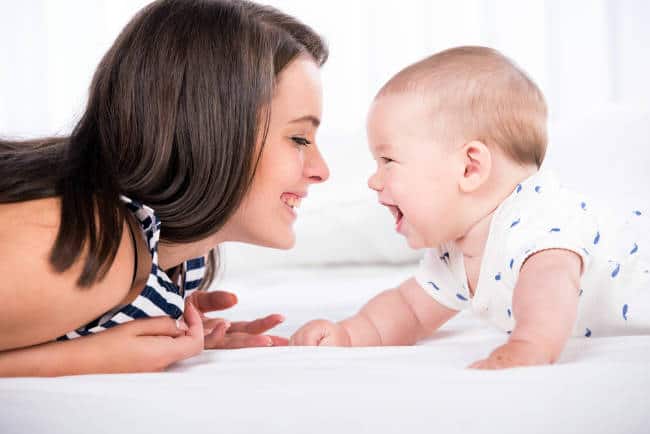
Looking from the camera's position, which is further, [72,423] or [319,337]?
[319,337]

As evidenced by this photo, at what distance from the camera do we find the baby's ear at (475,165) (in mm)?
1102

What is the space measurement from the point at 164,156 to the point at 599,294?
67 centimetres

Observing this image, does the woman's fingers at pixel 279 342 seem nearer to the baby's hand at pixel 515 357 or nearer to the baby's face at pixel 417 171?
the baby's face at pixel 417 171

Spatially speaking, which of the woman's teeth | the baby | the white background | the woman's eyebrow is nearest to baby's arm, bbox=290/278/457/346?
the baby

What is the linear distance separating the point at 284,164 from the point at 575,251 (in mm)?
446

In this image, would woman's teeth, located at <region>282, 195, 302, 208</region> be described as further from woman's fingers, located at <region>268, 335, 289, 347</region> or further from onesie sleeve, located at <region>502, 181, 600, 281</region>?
onesie sleeve, located at <region>502, 181, 600, 281</region>

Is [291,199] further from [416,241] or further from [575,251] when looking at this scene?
[575,251]

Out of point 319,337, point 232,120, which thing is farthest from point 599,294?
point 232,120

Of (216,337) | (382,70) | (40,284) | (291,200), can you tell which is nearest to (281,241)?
(291,200)

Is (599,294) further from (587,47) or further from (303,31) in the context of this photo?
(587,47)

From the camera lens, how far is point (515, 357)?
2.67ft

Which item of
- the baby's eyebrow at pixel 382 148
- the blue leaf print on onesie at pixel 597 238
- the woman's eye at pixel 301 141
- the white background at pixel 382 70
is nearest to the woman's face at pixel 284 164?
the woman's eye at pixel 301 141

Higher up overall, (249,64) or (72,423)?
(249,64)

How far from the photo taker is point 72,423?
708mm
